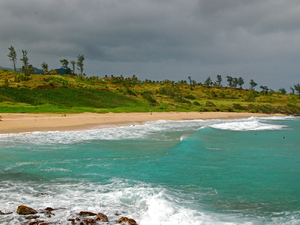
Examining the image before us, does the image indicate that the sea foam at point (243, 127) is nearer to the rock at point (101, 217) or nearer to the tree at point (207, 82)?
the rock at point (101, 217)

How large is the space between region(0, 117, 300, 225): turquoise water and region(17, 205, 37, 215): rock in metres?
0.15

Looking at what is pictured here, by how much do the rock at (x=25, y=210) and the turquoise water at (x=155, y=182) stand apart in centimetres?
15

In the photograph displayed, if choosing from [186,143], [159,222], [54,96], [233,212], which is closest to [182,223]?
[159,222]

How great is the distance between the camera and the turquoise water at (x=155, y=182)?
6.53 metres

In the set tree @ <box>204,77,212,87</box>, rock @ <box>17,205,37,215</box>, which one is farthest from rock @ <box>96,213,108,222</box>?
tree @ <box>204,77,212,87</box>

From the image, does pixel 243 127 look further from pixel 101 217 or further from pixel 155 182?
pixel 101 217

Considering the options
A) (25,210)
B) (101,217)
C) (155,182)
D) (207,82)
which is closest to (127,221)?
(101,217)

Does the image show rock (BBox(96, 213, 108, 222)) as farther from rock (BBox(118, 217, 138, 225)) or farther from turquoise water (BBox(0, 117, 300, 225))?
rock (BBox(118, 217, 138, 225))

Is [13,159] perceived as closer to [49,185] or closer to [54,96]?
[49,185]

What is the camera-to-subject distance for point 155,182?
8.91m

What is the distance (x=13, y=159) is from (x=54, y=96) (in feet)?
101

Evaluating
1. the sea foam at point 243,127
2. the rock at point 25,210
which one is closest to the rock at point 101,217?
the rock at point 25,210

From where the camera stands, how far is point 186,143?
16062 millimetres

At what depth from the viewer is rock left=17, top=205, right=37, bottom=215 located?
6.09m
